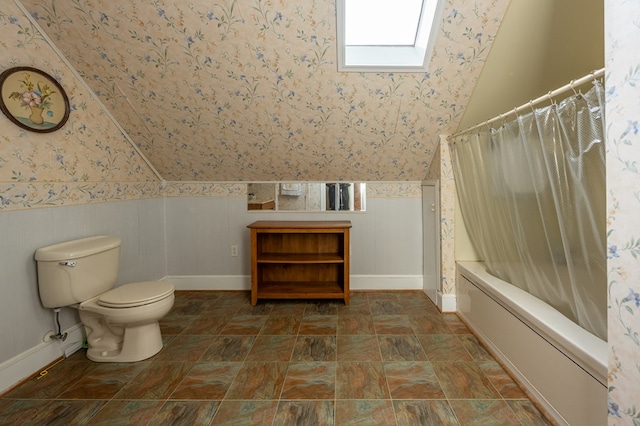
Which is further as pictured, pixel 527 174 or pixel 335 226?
pixel 335 226

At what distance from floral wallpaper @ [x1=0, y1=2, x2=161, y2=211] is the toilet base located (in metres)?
0.89

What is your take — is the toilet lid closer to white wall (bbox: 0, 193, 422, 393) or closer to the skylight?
white wall (bbox: 0, 193, 422, 393)

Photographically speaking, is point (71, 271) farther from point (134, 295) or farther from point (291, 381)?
point (291, 381)

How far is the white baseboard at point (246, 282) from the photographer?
11.4ft

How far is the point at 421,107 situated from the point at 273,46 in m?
1.09

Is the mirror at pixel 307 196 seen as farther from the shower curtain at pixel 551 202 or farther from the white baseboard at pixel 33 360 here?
the white baseboard at pixel 33 360

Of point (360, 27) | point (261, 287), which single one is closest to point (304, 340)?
point (261, 287)

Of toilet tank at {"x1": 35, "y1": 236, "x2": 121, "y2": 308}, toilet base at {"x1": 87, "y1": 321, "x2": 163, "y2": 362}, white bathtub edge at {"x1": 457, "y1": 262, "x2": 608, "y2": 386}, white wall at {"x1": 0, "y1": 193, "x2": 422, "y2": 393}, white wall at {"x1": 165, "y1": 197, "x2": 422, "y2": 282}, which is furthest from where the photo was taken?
white wall at {"x1": 165, "y1": 197, "x2": 422, "y2": 282}

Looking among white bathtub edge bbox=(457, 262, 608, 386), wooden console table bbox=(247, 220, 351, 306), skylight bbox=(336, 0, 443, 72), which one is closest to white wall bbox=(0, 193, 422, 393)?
wooden console table bbox=(247, 220, 351, 306)

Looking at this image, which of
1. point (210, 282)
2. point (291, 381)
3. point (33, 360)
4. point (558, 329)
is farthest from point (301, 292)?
point (558, 329)

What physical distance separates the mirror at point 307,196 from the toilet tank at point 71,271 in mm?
1465

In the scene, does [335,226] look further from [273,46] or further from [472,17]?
[472,17]

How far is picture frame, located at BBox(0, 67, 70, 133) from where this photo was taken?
1.82 m

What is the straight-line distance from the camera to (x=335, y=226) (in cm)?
302
